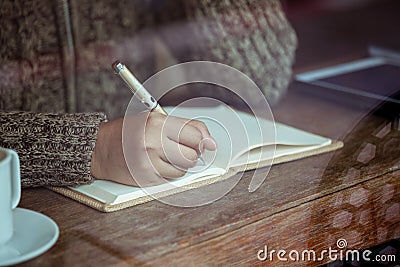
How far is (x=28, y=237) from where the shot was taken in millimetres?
704

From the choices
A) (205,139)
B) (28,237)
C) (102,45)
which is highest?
(102,45)

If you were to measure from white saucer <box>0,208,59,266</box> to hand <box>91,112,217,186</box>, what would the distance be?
0.12m

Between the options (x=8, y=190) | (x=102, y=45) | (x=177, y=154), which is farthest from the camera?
(x=102, y=45)

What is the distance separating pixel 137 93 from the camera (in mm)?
856

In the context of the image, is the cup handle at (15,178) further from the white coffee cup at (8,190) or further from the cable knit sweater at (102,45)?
the cable knit sweater at (102,45)

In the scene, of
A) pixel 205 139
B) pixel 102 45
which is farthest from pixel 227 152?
pixel 102 45

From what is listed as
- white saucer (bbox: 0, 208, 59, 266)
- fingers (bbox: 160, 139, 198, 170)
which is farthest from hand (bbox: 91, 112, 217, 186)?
white saucer (bbox: 0, 208, 59, 266)

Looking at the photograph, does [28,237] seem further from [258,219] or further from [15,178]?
[258,219]

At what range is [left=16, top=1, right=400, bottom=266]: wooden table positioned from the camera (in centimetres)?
70

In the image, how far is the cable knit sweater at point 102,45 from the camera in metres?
1.17

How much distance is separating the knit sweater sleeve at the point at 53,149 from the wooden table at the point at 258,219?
2 cm

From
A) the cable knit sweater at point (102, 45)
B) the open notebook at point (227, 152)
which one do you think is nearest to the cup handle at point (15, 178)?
the open notebook at point (227, 152)

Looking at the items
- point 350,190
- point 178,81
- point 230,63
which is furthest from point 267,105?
point 350,190

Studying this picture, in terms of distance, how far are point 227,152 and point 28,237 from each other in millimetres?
305
